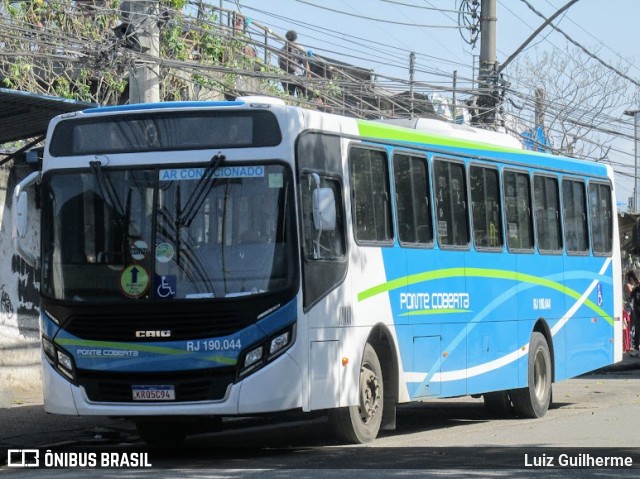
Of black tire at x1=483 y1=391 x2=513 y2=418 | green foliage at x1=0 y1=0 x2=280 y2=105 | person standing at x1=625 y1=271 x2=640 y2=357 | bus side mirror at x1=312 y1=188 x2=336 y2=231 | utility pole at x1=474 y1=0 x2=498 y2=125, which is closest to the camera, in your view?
bus side mirror at x1=312 y1=188 x2=336 y2=231

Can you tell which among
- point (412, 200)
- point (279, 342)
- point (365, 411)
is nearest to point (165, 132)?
point (279, 342)

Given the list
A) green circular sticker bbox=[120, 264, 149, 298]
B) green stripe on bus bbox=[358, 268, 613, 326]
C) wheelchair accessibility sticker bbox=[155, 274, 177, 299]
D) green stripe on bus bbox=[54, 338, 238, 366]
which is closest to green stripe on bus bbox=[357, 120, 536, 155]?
green stripe on bus bbox=[358, 268, 613, 326]

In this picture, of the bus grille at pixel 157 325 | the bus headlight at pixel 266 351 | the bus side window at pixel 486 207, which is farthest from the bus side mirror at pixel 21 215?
the bus side window at pixel 486 207

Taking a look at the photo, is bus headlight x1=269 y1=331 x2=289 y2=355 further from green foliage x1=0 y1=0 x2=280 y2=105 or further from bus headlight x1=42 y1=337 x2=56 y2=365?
green foliage x1=0 y1=0 x2=280 y2=105

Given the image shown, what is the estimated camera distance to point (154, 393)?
11.3 meters

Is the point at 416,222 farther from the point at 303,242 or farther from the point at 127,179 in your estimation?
the point at 127,179

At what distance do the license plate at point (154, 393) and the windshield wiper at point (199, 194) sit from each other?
142 centimetres

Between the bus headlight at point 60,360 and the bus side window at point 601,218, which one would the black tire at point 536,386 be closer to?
the bus side window at point 601,218

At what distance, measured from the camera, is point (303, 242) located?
11477 millimetres

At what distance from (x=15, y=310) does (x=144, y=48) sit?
436 centimetres

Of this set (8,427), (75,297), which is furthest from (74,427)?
(75,297)

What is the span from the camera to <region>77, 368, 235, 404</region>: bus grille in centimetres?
1123

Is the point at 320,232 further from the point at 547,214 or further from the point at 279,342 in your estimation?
the point at 547,214

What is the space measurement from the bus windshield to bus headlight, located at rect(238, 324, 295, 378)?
0.41 meters
